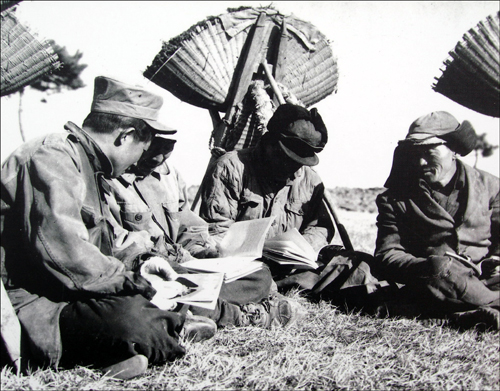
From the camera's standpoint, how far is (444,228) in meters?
3.35

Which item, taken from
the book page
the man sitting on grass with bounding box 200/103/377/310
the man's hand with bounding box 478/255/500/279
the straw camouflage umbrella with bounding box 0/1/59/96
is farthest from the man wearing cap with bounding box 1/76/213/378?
the man's hand with bounding box 478/255/500/279

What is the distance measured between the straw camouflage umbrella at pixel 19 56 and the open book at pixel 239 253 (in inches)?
56.8

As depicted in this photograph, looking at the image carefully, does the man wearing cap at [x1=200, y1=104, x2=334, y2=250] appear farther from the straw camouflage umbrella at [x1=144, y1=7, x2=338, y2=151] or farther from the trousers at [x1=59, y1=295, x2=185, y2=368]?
the trousers at [x1=59, y1=295, x2=185, y2=368]

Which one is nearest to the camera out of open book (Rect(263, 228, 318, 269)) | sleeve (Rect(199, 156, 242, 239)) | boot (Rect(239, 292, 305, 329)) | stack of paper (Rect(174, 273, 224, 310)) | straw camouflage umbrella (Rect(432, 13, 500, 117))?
stack of paper (Rect(174, 273, 224, 310))

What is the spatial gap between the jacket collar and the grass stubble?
986 mm

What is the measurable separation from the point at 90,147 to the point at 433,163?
235 centimetres

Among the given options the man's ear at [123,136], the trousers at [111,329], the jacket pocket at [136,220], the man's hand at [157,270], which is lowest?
the trousers at [111,329]

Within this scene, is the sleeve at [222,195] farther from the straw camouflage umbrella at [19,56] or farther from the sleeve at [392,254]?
the straw camouflage umbrella at [19,56]

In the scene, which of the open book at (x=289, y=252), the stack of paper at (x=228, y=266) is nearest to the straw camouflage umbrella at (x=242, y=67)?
the open book at (x=289, y=252)

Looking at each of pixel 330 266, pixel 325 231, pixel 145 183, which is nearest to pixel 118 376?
pixel 145 183

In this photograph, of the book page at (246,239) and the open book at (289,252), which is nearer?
the book page at (246,239)

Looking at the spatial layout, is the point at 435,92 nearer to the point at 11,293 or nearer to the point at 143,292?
the point at 143,292

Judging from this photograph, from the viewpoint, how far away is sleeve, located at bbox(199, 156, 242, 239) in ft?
12.2

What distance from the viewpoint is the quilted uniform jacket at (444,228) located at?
10.9 feet
